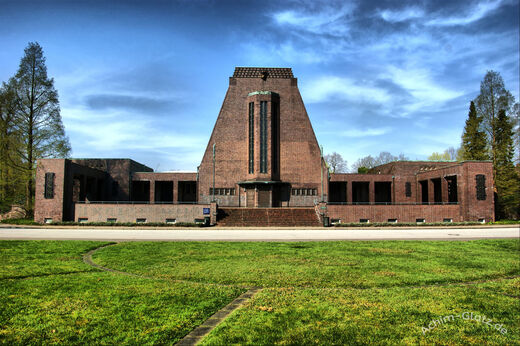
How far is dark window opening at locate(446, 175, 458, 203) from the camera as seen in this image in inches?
1596

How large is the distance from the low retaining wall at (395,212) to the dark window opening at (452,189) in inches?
119

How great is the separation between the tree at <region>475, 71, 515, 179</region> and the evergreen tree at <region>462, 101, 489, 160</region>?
25.9 inches

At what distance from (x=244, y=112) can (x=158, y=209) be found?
60.0 ft

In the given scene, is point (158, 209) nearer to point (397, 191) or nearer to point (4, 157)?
point (4, 157)

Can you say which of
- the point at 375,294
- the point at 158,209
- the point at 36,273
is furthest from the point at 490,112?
the point at 36,273

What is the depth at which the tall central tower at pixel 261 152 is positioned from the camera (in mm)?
44281

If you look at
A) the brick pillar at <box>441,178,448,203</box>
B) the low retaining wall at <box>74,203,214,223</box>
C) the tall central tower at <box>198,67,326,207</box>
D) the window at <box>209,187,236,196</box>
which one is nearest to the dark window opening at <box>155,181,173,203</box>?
the tall central tower at <box>198,67,326,207</box>

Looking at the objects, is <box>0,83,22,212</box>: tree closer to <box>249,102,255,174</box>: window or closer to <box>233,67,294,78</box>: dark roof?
<box>249,102,255,174</box>: window

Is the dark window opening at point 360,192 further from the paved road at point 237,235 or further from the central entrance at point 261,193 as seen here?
the paved road at point 237,235

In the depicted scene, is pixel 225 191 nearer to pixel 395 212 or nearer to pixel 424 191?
pixel 395 212

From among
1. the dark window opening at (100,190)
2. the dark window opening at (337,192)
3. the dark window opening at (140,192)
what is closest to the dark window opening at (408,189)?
the dark window opening at (337,192)

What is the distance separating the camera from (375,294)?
732 cm

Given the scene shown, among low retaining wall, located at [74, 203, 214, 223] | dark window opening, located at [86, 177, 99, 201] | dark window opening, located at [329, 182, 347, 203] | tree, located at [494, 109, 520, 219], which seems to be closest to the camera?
low retaining wall, located at [74, 203, 214, 223]

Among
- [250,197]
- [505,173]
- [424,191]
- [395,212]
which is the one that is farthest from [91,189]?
[505,173]
